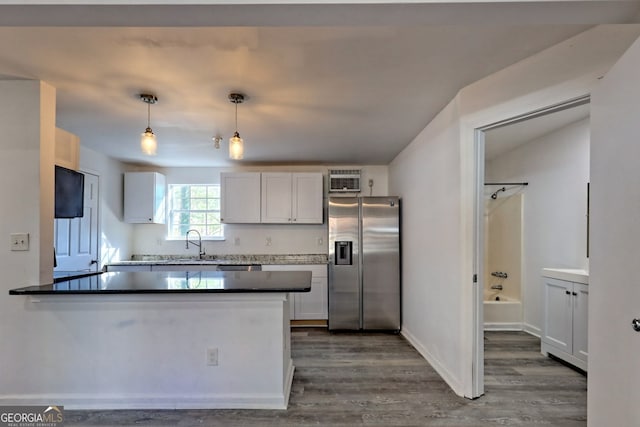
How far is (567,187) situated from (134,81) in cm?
403

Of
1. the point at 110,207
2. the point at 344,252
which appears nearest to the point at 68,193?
the point at 110,207

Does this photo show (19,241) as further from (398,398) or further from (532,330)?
(532,330)

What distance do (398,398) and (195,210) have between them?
3.83 meters

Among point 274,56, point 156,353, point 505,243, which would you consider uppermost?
point 274,56

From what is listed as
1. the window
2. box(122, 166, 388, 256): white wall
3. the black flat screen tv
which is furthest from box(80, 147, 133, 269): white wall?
the black flat screen tv

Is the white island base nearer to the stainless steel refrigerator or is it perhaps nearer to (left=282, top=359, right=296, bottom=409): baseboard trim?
(left=282, top=359, right=296, bottom=409): baseboard trim

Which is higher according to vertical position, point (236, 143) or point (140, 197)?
point (236, 143)

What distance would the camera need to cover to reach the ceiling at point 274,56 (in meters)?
1.20

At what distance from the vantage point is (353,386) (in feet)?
8.36

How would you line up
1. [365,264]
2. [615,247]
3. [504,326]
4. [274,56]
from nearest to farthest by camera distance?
1. [615,247]
2. [274,56]
3. [504,326]
4. [365,264]

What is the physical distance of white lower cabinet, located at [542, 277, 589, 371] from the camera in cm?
278

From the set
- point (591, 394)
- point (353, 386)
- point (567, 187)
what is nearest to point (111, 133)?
point (353, 386)

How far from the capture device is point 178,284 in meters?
2.25

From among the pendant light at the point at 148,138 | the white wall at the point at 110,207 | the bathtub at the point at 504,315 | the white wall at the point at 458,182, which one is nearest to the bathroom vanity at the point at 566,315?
the bathtub at the point at 504,315
